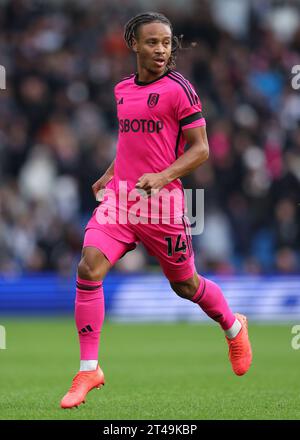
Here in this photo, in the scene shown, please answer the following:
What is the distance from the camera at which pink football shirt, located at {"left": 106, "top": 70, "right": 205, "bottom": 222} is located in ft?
23.8

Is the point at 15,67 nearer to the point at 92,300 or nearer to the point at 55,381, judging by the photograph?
the point at 55,381

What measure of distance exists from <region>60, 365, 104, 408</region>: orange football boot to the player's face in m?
2.03

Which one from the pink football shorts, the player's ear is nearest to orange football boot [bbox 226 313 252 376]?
the pink football shorts

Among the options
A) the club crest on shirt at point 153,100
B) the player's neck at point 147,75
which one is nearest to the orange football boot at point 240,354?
the club crest on shirt at point 153,100

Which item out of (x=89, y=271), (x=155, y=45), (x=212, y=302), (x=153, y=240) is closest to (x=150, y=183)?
(x=153, y=240)

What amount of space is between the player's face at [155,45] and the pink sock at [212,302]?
155 cm

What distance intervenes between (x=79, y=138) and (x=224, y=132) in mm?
2297

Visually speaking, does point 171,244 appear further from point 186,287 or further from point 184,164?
point 184,164

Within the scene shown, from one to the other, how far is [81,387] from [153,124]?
1756 mm

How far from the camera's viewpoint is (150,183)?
6973 millimetres

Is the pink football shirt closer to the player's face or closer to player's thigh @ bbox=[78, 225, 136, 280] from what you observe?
the player's face

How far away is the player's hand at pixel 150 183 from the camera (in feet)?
22.9

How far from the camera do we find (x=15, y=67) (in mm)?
18547
